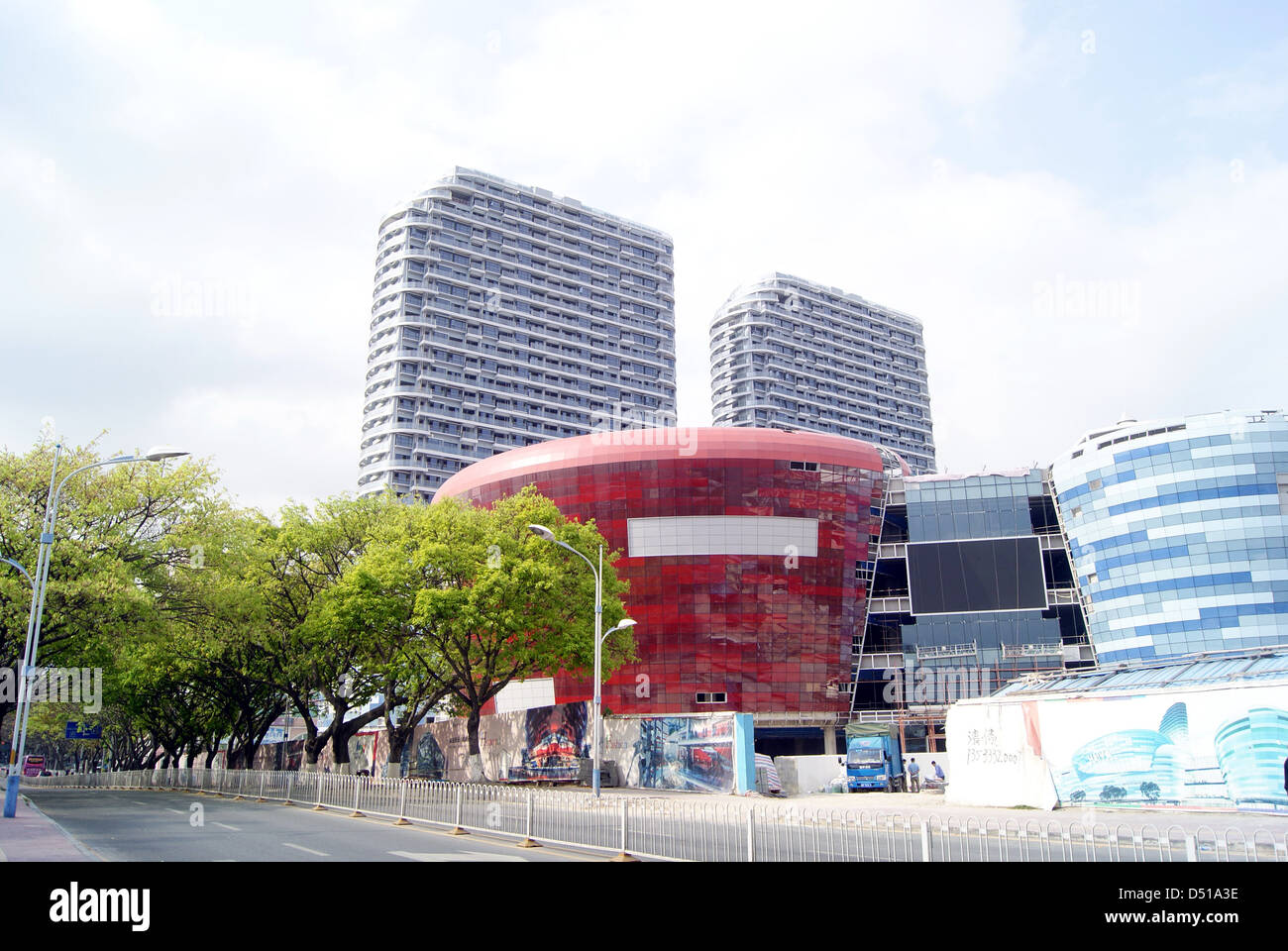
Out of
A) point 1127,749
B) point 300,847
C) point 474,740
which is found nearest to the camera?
point 300,847

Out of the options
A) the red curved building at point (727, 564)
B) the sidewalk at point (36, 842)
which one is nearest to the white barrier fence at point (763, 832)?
the sidewalk at point (36, 842)

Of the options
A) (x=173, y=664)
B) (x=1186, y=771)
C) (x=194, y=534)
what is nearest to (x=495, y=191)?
(x=173, y=664)

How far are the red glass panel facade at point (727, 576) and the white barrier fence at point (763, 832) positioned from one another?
34.3 m

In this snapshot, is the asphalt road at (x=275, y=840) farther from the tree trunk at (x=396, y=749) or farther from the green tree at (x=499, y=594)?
the tree trunk at (x=396, y=749)

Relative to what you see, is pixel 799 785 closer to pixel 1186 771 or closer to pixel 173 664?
pixel 1186 771

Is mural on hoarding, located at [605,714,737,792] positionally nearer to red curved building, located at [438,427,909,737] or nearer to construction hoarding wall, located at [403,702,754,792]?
construction hoarding wall, located at [403,702,754,792]

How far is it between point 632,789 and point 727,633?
2150 centimetres

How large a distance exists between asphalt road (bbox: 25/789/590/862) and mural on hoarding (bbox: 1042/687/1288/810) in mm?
18700

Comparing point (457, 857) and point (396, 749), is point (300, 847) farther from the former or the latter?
point (396, 749)

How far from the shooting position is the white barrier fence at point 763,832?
13.0 metres

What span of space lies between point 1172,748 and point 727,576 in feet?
124

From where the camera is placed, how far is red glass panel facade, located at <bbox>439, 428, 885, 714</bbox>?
6266 centimetres

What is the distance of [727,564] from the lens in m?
62.8

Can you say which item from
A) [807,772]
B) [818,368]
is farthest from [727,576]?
[818,368]
